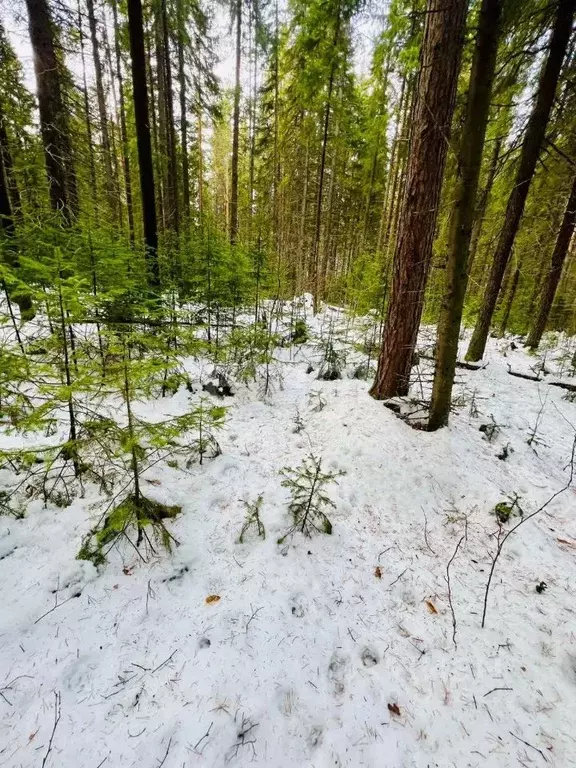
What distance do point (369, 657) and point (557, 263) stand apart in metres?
11.5

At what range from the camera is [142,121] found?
8.45 m

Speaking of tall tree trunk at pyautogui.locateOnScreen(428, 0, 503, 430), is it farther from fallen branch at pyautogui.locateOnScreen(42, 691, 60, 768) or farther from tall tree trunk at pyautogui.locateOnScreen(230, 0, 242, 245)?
tall tree trunk at pyautogui.locateOnScreen(230, 0, 242, 245)

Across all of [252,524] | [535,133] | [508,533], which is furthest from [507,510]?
[535,133]

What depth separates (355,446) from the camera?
4.32 meters

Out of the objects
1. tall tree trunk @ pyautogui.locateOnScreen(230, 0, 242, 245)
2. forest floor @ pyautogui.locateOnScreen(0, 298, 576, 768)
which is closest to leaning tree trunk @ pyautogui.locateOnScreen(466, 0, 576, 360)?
forest floor @ pyautogui.locateOnScreen(0, 298, 576, 768)

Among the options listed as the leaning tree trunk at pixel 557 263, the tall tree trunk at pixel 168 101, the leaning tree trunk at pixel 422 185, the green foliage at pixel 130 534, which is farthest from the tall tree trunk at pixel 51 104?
the leaning tree trunk at pixel 557 263

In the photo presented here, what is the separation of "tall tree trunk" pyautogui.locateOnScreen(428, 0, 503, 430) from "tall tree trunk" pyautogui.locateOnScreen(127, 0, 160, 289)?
6.21m

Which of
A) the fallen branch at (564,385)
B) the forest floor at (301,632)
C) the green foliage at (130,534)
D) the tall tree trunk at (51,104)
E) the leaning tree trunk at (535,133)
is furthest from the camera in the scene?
the fallen branch at (564,385)

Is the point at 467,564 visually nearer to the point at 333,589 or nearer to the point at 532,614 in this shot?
the point at 532,614

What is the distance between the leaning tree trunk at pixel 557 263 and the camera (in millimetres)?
8734

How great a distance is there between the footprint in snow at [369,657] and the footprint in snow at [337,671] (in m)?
0.13

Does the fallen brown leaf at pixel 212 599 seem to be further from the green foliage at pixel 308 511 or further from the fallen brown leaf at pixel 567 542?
the fallen brown leaf at pixel 567 542

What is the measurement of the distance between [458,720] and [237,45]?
2073 cm

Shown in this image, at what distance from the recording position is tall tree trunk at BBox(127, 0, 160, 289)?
25.9ft
